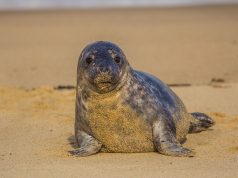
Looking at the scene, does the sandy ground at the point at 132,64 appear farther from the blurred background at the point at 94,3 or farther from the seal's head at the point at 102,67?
the blurred background at the point at 94,3

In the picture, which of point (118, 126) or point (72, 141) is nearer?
point (118, 126)

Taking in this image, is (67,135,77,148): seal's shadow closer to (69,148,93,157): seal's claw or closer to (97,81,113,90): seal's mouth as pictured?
(69,148,93,157): seal's claw

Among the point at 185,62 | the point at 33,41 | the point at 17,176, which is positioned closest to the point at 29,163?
the point at 17,176

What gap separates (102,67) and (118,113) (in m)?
0.43

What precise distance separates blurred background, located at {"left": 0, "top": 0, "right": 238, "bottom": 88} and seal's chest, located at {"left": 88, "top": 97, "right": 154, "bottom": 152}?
492 centimetres

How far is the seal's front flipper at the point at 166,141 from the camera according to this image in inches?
226

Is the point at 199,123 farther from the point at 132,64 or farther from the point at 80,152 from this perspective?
the point at 132,64

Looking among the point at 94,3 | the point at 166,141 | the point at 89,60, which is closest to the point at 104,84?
the point at 89,60

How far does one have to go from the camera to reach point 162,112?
602 cm

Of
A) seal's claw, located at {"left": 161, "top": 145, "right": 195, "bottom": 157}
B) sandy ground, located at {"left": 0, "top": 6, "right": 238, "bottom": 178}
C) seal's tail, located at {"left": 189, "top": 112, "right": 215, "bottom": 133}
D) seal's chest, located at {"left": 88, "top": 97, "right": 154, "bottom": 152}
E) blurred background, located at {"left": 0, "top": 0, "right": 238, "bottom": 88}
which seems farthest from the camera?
blurred background, located at {"left": 0, "top": 0, "right": 238, "bottom": 88}

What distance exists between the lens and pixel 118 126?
5.85 metres

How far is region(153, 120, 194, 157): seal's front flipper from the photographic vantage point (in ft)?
18.9

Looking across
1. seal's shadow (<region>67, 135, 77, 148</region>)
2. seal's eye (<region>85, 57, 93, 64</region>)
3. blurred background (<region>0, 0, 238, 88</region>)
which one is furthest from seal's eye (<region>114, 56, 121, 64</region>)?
blurred background (<region>0, 0, 238, 88</region>)

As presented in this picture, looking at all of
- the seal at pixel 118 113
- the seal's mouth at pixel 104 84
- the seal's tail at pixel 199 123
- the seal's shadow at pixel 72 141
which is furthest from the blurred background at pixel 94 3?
the seal's mouth at pixel 104 84
